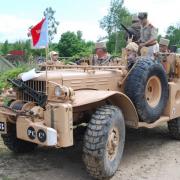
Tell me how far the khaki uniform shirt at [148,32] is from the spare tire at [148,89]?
1.05 metres

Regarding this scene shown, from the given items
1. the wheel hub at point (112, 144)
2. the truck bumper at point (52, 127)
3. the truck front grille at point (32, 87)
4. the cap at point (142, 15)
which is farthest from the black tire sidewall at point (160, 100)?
the truck bumper at point (52, 127)

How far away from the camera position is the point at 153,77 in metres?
7.03

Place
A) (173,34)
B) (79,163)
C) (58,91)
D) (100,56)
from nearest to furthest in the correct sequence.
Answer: (58,91)
(79,163)
(100,56)
(173,34)

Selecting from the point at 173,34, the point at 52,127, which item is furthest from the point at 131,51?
the point at 173,34

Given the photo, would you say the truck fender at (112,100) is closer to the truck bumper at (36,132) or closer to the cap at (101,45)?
the truck bumper at (36,132)

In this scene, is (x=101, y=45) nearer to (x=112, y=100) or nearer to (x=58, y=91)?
(x=112, y=100)

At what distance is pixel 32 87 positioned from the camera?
19.6ft

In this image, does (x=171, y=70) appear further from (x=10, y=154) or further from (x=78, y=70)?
(x=10, y=154)

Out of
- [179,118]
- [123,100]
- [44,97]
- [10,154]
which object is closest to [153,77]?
[123,100]

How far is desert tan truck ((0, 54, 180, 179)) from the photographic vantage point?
5.39 metres

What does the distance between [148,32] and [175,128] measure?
1802mm

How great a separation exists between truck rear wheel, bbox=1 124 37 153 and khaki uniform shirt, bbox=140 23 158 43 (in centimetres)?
276

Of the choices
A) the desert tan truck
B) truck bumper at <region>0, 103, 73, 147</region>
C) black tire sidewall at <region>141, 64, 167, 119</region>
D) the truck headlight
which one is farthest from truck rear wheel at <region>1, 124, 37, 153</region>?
black tire sidewall at <region>141, 64, 167, 119</region>

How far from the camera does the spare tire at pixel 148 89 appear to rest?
6594mm
